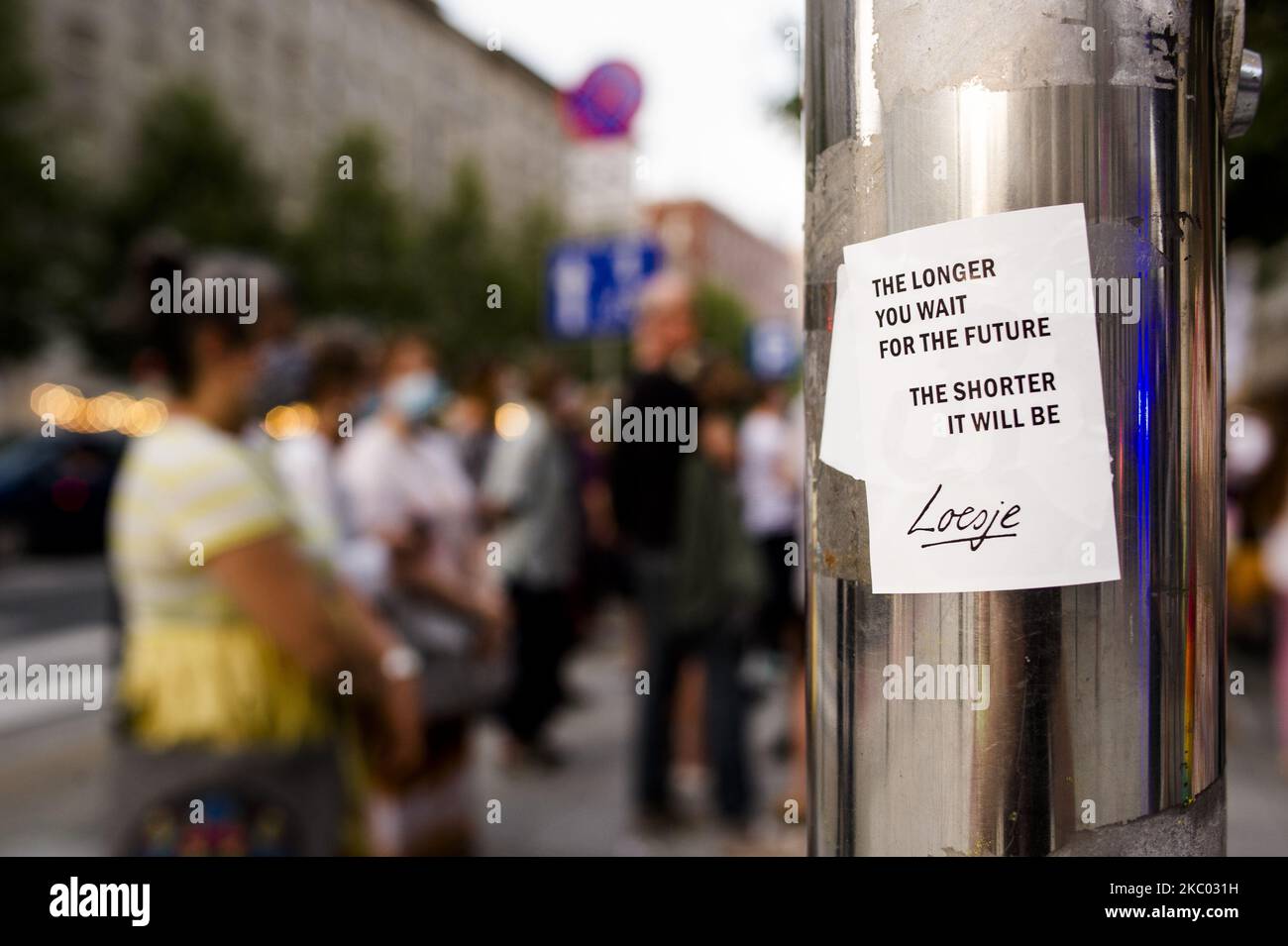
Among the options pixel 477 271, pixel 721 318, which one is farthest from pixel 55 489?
pixel 721 318

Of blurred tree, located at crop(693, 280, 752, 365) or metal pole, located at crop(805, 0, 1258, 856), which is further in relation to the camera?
blurred tree, located at crop(693, 280, 752, 365)

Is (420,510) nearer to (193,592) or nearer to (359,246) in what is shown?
(193,592)

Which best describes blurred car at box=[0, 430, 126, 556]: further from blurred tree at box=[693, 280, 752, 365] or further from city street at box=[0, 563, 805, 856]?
blurred tree at box=[693, 280, 752, 365]

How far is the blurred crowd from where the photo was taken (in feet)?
8.02

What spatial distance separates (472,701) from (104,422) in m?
33.9

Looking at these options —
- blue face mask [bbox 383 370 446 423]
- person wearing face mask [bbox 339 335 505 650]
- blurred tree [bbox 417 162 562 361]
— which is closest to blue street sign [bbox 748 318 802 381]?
blue face mask [bbox 383 370 446 423]

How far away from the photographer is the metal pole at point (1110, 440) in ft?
3.51

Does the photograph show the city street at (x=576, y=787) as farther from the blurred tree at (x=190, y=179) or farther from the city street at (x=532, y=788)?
the blurred tree at (x=190, y=179)

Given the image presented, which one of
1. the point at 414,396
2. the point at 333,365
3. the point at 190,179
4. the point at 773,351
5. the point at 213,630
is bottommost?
the point at 213,630

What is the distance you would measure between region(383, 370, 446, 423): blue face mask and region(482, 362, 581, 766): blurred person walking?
1.55m

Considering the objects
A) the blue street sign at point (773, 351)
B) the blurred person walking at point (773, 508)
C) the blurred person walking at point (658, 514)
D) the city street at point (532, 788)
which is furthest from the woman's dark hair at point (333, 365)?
the blue street sign at point (773, 351)

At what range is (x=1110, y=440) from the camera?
1.07m
